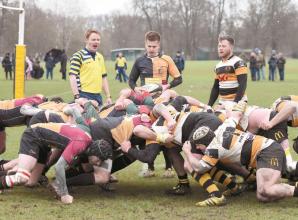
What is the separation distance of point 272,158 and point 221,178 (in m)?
0.77

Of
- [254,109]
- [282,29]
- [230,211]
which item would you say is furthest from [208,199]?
[282,29]

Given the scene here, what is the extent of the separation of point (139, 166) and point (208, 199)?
97.9 inches

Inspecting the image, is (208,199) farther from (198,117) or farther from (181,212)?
(198,117)

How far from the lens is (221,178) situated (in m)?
6.57

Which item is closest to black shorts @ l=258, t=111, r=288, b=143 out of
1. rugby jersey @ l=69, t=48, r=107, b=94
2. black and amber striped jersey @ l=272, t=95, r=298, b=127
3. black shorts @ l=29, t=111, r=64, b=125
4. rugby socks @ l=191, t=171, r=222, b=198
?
black and amber striped jersey @ l=272, t=95, r=298, b=127

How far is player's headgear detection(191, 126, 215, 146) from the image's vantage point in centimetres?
609

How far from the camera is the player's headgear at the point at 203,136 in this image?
6.09 metres

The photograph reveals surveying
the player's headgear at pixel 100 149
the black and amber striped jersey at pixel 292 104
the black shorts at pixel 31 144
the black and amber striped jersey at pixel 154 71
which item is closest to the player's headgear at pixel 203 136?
the player's headgear at pixel 100 149

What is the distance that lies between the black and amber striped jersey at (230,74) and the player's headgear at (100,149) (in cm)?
200

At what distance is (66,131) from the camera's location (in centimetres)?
626

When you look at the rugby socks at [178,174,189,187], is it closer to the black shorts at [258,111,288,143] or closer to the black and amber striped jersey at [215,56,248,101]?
the black shorts at [258,111,288,143]

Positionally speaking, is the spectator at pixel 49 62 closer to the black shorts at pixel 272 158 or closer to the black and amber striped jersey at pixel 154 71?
the black and amber striped jersey at pixel 154 71

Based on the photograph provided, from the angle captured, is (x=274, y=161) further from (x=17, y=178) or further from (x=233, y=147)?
(x=17, y=178)

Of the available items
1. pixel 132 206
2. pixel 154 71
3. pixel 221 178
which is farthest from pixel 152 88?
pixel 132 206
